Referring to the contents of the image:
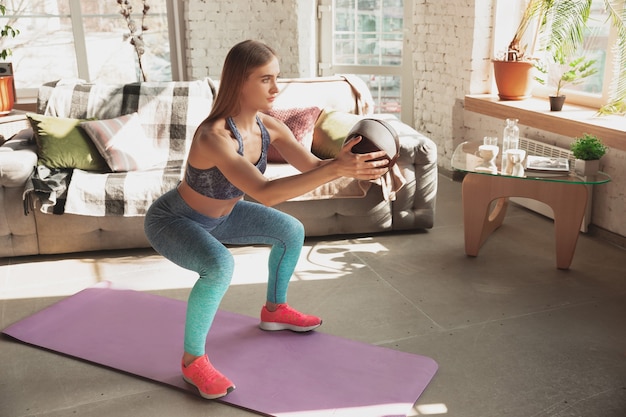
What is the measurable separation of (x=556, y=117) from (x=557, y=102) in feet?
0.54

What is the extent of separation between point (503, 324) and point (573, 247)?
78cm

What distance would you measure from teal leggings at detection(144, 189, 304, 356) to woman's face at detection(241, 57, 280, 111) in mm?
418

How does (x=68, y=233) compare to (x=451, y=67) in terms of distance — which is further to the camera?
(x=451, y=67)

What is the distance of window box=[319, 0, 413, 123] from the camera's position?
5660mm

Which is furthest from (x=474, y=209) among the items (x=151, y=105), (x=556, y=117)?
(x=151, y=105)

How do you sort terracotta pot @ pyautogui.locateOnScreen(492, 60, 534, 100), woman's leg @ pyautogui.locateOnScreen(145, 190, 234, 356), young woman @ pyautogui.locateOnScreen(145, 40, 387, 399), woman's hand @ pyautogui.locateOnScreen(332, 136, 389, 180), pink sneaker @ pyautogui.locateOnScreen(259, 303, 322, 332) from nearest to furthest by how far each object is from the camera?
woman's hand @ pyautogui.locateOnScreen(332, 136, 389, 180)
young woman @ pyautogui.locateOnScreen(145, 40, 387, 399)
woman's leg @ pyautogui.locateOnScreen(145, 190, 234, 356)
pink sneaker @ pyautogui.locateOnScreen(259, 303, 322, 332)
terracotta pot @ pyautogui.locateOnScreen(492, 60, 534, 100)

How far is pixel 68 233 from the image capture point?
3475mm

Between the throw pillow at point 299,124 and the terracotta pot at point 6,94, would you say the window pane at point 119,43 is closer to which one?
the terracotta pot at point 6,94

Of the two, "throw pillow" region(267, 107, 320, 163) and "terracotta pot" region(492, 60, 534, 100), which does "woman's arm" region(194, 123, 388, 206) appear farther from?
"terracotta pot" region(492, 60, 534, 100)

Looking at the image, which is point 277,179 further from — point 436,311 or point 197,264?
point 436,311

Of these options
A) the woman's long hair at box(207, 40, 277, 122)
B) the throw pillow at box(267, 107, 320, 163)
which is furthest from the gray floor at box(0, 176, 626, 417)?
the woman's long hair at box(207, 40, 277, 122)

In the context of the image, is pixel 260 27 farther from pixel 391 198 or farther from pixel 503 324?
pixel 503 324

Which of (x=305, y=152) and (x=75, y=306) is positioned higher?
(x=305, y=152)

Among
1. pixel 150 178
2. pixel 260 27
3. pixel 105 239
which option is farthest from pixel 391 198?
pixel 260 27
